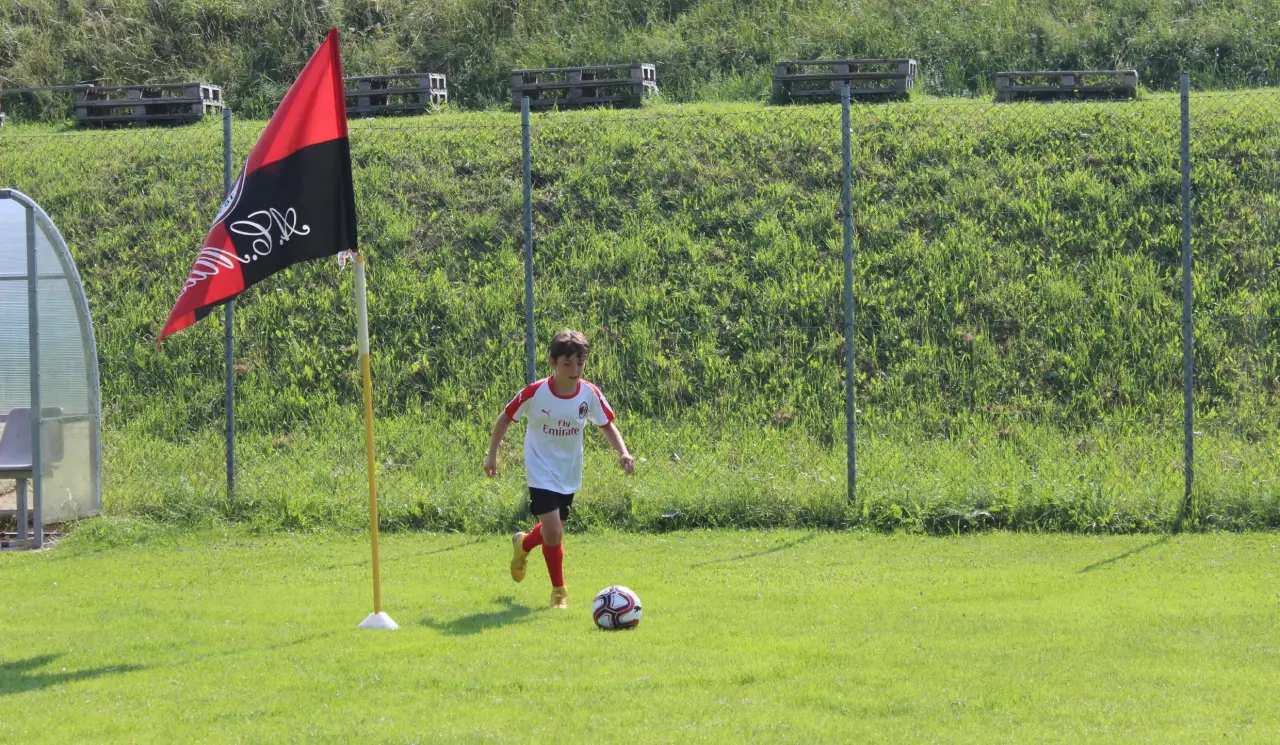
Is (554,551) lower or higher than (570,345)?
lower

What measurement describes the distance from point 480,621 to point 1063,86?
15.1 m

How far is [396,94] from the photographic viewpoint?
71.2 ft

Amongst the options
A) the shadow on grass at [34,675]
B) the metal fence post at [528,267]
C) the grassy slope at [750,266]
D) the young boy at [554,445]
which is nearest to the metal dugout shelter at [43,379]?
the grassy slope at [750,266]

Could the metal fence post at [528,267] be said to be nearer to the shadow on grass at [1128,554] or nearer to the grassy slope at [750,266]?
the grassy slope at [750,266]

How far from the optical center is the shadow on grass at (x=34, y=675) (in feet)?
19.8

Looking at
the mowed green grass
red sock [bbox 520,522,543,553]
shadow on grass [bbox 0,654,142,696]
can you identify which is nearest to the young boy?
red sock [bbox 520,522,543,553]

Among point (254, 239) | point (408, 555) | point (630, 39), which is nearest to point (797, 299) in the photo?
point (408, 555)

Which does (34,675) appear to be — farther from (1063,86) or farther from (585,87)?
(1063,86)

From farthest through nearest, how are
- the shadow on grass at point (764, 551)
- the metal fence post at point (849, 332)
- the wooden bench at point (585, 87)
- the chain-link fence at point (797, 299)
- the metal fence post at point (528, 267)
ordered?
the wooden bench at point (585, 87) < the chain-link fence at point (797, 299) < the metal fence post at point (528, 267) < the metal fence post at point (849, 332) < the shadow on grass at point (764, 551)

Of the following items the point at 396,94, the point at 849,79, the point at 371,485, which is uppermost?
the point at 396,94

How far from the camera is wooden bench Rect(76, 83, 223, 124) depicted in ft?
69.3

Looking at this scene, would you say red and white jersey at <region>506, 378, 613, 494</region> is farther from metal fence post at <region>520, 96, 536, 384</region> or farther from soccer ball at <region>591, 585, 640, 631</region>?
metal fence post at <region>520, 96, 536, 384</region>

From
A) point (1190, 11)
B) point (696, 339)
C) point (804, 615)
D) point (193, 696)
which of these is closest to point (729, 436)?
point (696, 339)

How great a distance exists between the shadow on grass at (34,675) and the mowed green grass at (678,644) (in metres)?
0.02
